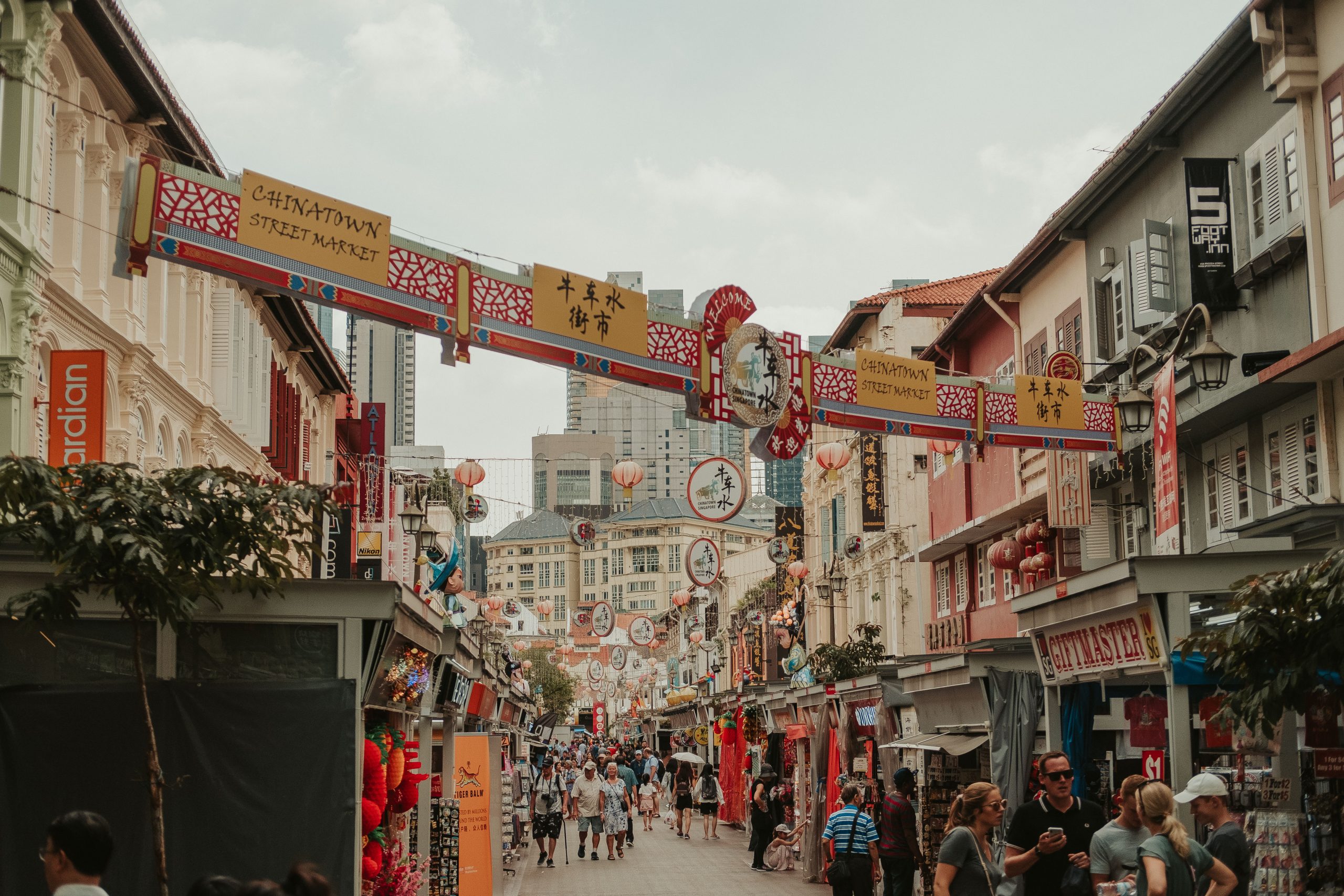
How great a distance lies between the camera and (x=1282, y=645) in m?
10.3

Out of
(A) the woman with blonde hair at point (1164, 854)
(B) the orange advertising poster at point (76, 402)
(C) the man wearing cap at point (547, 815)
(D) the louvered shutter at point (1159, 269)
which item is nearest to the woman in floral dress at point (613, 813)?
(C) the man wearing cap at point (547, 815)

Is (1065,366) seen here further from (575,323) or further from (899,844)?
(575,323)

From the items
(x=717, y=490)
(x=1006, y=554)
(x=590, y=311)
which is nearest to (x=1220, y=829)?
(x=590, y=311)

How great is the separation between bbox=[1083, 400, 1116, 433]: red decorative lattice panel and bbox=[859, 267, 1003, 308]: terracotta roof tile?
841 inches

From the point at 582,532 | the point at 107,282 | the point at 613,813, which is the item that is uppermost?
the point at 107,282

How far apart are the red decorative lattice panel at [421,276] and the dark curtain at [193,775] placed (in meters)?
3.43

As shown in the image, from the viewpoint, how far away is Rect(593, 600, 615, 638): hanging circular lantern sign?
50156mm

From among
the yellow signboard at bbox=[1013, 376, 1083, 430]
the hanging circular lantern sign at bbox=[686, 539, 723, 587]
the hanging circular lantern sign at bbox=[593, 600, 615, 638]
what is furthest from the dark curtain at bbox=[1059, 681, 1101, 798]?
the hanging circular lantern sign at bbox=[593, 600, 615, 638]

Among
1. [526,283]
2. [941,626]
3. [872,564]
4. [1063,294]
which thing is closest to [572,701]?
[872,564]

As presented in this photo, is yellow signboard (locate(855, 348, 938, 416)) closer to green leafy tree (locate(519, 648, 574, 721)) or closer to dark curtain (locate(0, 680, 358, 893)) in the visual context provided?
dark curtain (locate(0, 680, 358, 893))

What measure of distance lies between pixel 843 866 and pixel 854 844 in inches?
10.8

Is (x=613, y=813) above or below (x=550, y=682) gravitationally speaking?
below

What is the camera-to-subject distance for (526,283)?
1366 cm

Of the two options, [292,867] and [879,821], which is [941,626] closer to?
[879,821]
